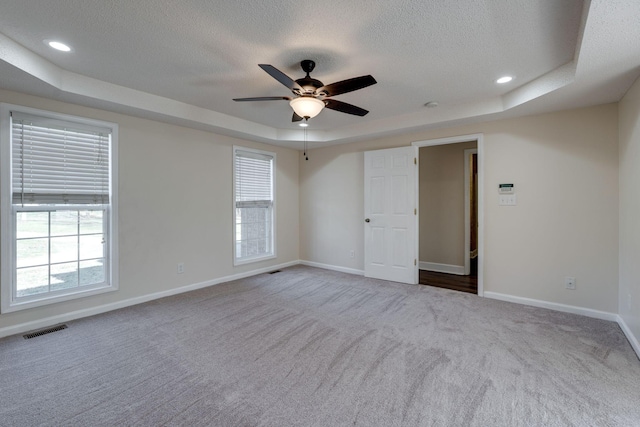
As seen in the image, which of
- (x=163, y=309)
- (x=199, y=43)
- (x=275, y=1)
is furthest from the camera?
(x=163, y=309)

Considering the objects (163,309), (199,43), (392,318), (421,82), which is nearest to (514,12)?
(421,82)

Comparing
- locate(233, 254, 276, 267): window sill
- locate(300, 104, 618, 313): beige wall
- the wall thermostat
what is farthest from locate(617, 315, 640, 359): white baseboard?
locate(233, 254, 276, 267): window sill

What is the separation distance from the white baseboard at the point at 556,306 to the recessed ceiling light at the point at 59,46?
5055 mm

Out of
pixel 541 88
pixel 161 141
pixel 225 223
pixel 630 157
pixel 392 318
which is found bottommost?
pixel 392 318

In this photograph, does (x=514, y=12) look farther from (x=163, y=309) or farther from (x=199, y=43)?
(x=163, y=309)

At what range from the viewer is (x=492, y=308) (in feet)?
11.1

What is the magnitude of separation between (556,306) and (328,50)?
371cm

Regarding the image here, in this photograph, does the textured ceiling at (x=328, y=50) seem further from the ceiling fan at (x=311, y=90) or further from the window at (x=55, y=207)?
the window at (x=55, y=207)

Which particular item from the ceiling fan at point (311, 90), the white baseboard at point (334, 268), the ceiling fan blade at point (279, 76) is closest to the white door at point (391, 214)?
the white baseboard at point (334, 268)

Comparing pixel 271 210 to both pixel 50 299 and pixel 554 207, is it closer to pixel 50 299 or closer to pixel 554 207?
pixel 50 299

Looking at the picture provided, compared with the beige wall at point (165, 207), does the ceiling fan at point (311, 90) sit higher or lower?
higher

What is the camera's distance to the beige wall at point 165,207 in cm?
339

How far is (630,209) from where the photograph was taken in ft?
8.59

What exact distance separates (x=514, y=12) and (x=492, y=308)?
9.70 ft
